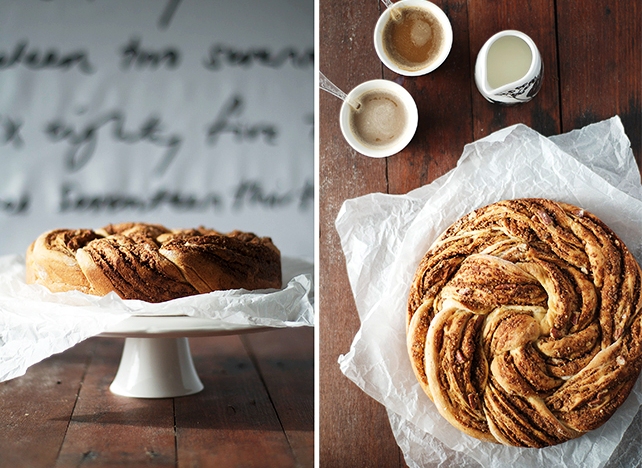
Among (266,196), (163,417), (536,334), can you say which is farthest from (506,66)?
(266,196)

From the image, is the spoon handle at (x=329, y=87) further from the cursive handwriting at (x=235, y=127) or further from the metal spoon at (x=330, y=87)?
the cursive handwriting at (x=235, y=127)

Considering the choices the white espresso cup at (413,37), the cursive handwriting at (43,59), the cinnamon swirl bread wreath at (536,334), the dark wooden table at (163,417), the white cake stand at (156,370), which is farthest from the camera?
the cursive handwriting at (43,59)

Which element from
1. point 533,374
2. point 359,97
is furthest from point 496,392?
point 359,97

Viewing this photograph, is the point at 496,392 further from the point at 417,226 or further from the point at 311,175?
the point at 311,175

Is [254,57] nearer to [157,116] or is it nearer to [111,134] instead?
[157,116]

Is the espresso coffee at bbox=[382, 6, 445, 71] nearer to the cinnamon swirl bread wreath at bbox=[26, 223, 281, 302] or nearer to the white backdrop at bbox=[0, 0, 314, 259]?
the cinnamon swirl bread wreath at bbox=[26, 223, 281, 302]

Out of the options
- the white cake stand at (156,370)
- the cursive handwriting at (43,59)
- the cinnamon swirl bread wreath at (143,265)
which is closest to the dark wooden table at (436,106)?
the cinnamon swirl bread wreath at (143,265)

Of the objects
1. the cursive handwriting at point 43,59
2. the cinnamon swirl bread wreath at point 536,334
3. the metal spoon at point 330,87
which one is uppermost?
the cursive handwriting at point 43,59
